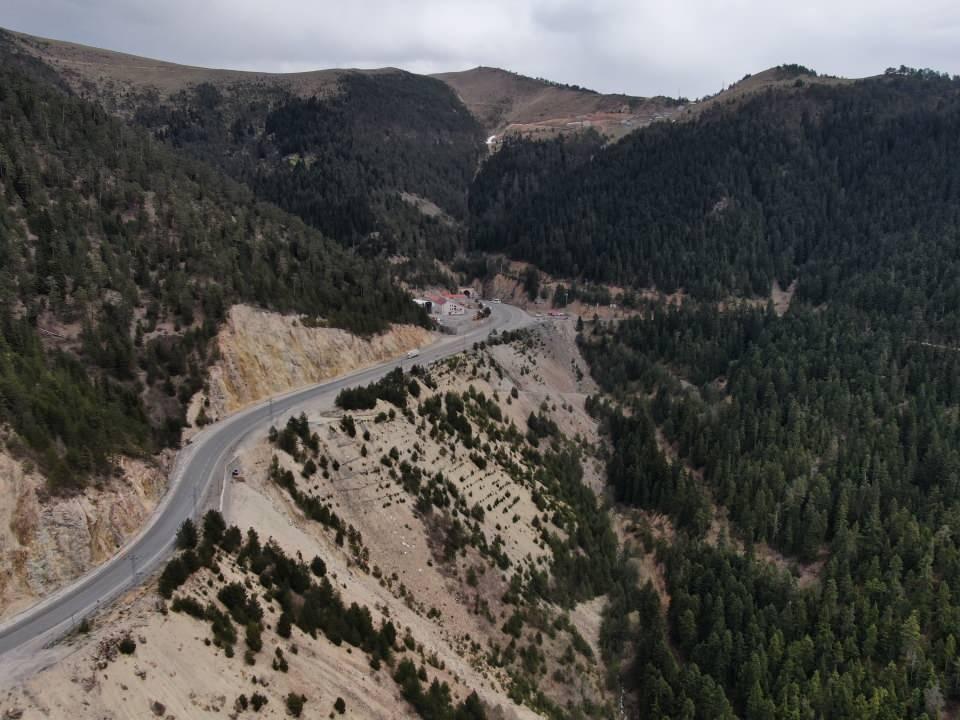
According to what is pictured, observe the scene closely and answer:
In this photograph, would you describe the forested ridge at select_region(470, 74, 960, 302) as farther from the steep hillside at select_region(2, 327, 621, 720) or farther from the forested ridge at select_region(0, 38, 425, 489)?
the steep hillside at select_region(2, 327, 621, 720)

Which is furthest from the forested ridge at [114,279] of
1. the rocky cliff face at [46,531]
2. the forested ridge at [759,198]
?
the forested ridge at [759,198]

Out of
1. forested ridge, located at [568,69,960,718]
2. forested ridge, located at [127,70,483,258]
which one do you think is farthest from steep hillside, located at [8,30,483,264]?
forested ridge, located at [568,69,960,718]

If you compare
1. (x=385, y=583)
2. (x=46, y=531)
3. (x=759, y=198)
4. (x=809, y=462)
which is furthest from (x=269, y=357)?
(x=759, y=198)

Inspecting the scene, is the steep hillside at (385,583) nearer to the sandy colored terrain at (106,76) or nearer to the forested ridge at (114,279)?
the forested ridge at (114,279)

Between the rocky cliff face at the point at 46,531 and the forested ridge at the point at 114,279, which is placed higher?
the forested ridge at the point at 114,279

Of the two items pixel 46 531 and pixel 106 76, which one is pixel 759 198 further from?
pixel 106 76

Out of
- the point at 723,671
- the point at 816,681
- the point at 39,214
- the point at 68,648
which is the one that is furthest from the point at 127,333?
the point at 816,681
